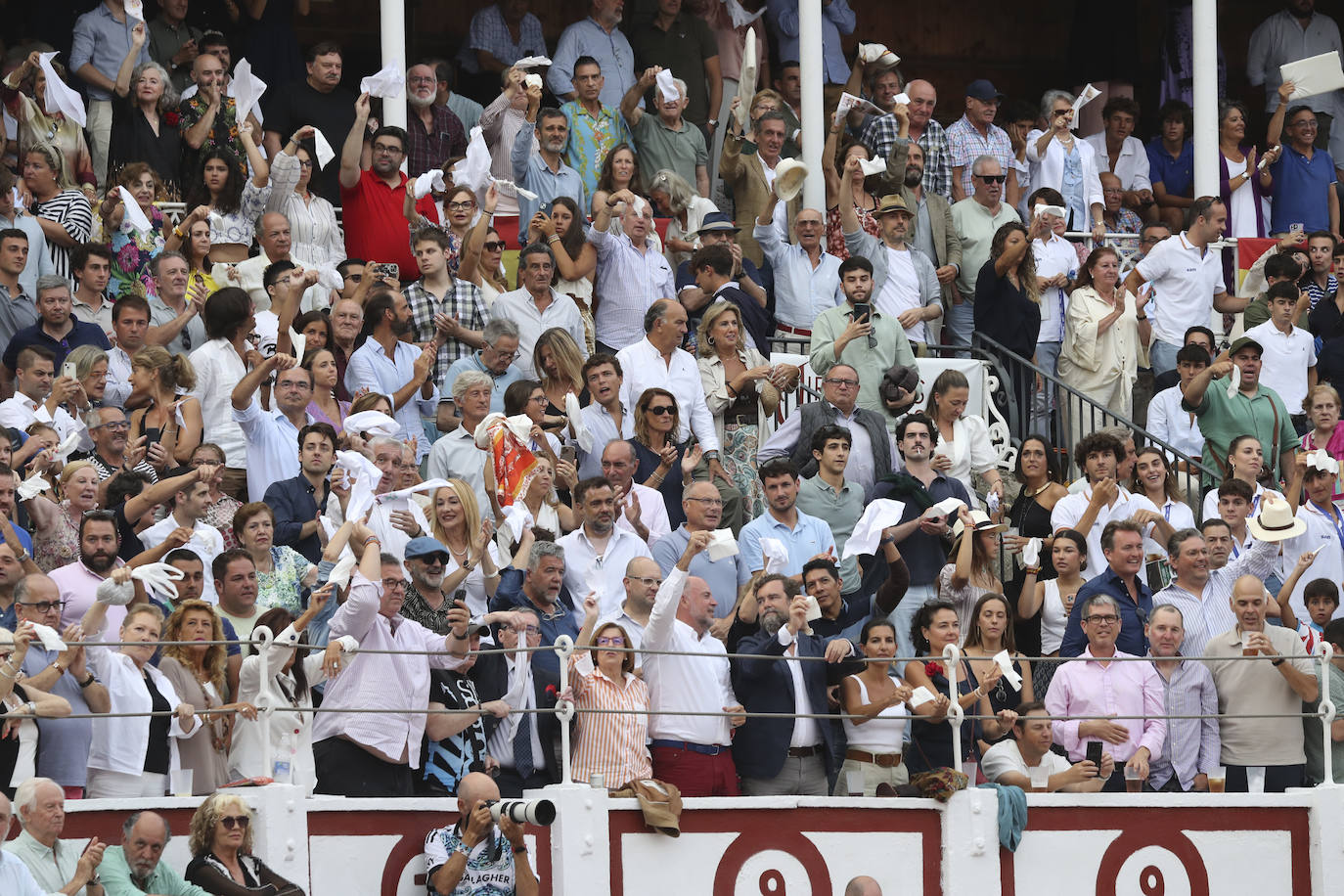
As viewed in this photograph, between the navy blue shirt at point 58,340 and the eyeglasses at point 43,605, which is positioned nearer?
the eyeglasses at point 43,605

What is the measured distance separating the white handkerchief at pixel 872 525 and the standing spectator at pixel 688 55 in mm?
6546

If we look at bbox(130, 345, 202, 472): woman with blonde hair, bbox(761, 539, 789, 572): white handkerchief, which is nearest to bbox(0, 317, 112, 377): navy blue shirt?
bbox(130, 345, 202, 472): woman with blonde hair

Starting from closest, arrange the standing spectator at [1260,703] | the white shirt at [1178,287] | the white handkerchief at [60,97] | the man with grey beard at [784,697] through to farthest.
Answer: the man with grey beard at [784,697] < the standing spectator at [1260,703] < the white handkerchief at [60,97] < the white shirt at [1178,287]

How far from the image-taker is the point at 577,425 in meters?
14.5

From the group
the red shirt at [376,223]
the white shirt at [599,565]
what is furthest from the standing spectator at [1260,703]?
the red shirt at [376,223]

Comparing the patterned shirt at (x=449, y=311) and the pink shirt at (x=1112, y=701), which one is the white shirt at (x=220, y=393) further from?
the pink shirt at (x=1112, y=701)

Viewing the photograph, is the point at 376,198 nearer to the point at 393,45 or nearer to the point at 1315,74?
the point at 393,45

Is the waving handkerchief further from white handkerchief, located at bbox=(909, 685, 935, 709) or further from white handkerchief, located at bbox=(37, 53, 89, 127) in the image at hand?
white handkerchief, located at bbox=(37, 53, 89, 127)

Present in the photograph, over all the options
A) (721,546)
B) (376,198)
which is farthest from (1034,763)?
(376,198)

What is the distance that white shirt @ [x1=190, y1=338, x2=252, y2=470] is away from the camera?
45.8 feet

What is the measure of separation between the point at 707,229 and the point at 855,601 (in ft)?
12.2

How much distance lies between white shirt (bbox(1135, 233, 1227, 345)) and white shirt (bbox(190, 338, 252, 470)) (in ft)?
24.0

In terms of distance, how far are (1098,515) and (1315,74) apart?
662 centimetres

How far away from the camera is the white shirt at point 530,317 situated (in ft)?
50.9
